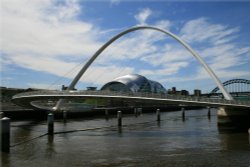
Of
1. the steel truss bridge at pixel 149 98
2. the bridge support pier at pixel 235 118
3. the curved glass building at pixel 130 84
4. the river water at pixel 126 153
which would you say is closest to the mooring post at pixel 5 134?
the river water at pixel 126 153

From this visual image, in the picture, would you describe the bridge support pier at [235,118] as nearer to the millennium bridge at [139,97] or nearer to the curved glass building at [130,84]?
the millennium bridge at [139,97]

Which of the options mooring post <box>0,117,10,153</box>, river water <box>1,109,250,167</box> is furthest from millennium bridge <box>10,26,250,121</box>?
mooring post <box>0,117,10,153</box>

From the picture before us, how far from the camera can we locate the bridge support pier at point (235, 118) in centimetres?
4525

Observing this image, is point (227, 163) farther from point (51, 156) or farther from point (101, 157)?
point (51, 156)

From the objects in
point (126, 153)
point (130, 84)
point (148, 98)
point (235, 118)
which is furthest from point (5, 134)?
point (130, 84)

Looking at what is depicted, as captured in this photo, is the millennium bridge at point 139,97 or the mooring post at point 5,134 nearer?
the mooring post at point 5,134

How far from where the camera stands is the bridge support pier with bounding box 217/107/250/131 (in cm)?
4525

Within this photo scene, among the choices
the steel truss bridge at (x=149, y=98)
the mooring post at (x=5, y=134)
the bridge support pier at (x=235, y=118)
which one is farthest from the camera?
the bridge support pier at (x=235, y=118)

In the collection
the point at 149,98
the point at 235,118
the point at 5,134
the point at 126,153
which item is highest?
the point at 149,98

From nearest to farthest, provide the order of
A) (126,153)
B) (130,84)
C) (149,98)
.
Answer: (126,153)
(149,98)
(130,84)

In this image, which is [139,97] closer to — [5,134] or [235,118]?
[235,118]

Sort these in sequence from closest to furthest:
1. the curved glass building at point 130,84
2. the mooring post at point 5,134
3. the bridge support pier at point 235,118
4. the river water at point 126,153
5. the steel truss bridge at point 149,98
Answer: the river water at point 126,153, the mooring post at point 5,134, the steel truss bridge at point 149,98, the bridge support pier at point 235,118, the curved glass building at point 130,84

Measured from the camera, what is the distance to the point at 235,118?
149 feet

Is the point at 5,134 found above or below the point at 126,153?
above
